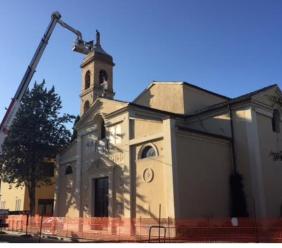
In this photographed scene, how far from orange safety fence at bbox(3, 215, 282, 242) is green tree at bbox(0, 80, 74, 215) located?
8.94m

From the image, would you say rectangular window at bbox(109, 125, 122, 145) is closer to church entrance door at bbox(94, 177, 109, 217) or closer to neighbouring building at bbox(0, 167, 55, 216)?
church entrance door at bbox(94, 177, 109, 217)

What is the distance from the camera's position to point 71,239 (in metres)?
20.0

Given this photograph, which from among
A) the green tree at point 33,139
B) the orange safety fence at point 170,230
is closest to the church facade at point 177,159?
the orange safety fence at point 170,230

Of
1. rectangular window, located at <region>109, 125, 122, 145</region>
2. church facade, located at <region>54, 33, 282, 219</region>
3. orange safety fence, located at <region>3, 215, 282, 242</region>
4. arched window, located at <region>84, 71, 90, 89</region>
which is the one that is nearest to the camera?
orange safety fence, located at <region>3, 215, 282, 242</region>

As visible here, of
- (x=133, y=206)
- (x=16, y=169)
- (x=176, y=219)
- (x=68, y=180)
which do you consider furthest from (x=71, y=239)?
(x=16, y=169)

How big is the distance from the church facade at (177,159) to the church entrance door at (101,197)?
65mm

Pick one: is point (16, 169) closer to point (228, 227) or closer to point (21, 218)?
point (21, 218)

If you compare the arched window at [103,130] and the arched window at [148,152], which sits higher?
the arched window at [103,130]

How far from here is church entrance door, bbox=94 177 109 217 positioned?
23.6 m

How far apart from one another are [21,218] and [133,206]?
9507 mm

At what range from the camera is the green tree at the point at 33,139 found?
96.7ft

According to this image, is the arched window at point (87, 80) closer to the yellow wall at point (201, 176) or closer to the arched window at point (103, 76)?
the arched window at point (103, 76)

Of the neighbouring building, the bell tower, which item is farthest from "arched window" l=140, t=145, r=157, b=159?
the neighbouring building

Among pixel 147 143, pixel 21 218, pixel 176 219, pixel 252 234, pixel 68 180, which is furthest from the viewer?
pixel 68 180
